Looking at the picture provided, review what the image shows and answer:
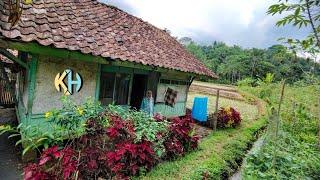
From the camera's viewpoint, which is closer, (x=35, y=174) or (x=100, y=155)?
(x=35, y=174)

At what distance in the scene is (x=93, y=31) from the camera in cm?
866

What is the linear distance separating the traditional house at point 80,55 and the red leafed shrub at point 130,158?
8.79ft

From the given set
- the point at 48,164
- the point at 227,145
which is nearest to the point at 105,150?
the point at 48,164

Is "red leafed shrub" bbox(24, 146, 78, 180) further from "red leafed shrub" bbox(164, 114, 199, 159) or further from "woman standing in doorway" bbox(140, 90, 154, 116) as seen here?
"woman standing in doorway" bbox(140, 90, 154, 116)

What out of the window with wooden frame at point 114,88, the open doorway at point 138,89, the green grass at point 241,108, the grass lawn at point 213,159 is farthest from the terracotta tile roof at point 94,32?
the green grass at point 241,108

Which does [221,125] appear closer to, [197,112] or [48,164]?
[197,112]

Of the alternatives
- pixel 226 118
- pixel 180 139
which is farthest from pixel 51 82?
pixel 226 118

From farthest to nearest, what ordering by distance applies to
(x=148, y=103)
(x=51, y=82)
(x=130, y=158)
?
(x=148, y=103) → (x=51, y=82) → (x=130, y=158)

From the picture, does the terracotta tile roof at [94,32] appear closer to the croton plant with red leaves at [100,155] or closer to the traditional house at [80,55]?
the traditional house at [80,55]

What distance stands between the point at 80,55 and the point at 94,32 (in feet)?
5.18

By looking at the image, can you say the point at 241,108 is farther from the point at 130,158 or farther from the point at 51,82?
the point at 130,158

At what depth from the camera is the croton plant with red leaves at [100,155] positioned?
4.86 metres

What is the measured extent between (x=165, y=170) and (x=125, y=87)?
4268mm

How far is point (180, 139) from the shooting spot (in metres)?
8.34
